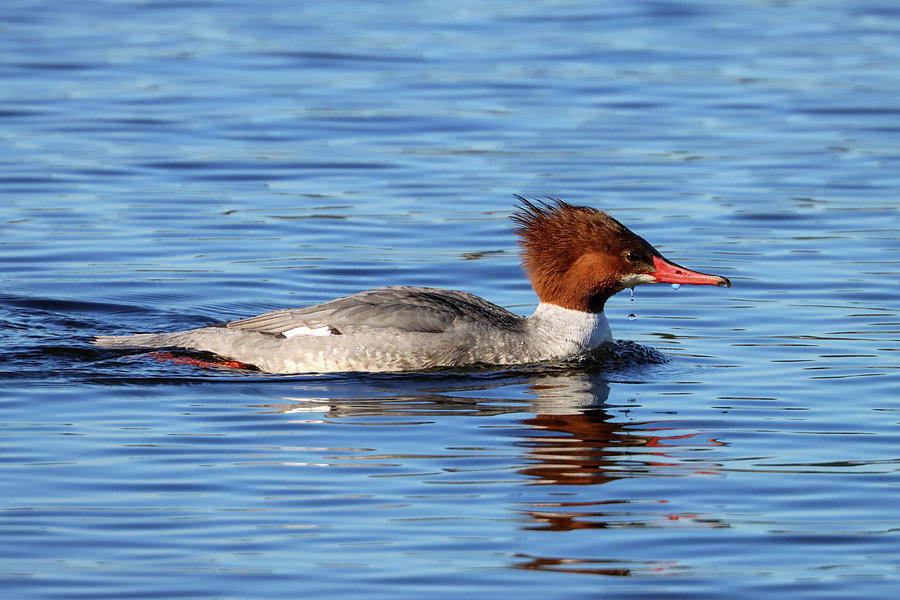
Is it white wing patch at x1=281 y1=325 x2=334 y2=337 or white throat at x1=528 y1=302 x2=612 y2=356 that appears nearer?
white wing patch at x1=281 y1=325 x2=334 y2=337

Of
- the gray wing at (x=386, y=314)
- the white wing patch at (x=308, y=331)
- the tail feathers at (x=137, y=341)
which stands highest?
the gray wing at (x=386, y=314)

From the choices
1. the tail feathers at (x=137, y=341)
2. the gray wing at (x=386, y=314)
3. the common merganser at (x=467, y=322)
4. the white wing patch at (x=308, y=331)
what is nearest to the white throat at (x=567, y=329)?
the common merganser at (x=467, y=322)

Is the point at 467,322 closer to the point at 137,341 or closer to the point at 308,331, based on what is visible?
the point at 308,331

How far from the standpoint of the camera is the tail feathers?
11148mm

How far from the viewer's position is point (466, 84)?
2061 centimetres

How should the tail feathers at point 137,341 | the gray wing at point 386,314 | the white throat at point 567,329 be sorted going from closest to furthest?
the gray wing at point 386,314 < the white throat at point 567,329 < the tail feathers at point 137,341

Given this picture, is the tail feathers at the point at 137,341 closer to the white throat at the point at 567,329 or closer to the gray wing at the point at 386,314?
the gray wing at the point at 386,314

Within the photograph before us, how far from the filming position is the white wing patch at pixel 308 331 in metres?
10.8

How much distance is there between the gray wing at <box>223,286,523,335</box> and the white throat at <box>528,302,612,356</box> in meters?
0.25

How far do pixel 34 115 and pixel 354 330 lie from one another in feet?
31.5

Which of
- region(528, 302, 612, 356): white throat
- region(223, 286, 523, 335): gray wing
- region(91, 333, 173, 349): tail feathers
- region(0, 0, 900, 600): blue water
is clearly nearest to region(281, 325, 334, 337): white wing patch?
region(223, 286, 523, 335): gray wing

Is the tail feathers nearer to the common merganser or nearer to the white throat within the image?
the common merganser

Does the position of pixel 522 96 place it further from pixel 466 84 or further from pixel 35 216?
pixel 35 216

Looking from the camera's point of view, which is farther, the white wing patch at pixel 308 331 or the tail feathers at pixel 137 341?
the tail feathers at pixel 137 341
